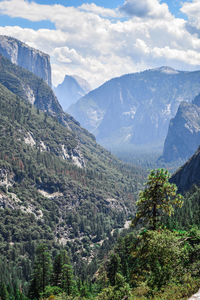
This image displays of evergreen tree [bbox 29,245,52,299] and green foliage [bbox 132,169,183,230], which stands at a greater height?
green foliage [bbox 132,169,183,230]

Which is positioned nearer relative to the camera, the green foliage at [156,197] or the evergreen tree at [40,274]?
the green foliage at [156,197]

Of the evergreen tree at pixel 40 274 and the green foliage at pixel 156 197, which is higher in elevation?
the green foliage at pixel 156 197

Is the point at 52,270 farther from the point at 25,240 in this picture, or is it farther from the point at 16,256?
the point at 25,240

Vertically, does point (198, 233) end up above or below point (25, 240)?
below

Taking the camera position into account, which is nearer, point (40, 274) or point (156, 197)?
point (156, 197)

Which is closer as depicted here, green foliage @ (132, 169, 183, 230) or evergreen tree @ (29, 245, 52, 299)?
green foliage @ (132, 169, 183, 230)

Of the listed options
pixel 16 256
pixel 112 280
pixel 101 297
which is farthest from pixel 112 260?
pixel 16 256

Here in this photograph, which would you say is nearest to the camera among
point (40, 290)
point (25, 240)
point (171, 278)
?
point (171, 278)

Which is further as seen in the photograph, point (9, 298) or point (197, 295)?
point (9, 298)

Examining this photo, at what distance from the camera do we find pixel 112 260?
78500 millimetres

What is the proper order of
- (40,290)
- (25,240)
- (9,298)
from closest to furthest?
1. (40,290)
2. (9,298)
3. (25,240)

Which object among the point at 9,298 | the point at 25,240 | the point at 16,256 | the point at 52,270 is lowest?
the point at 9,298

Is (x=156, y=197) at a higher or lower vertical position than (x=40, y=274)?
higher

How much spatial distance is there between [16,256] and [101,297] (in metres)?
155
